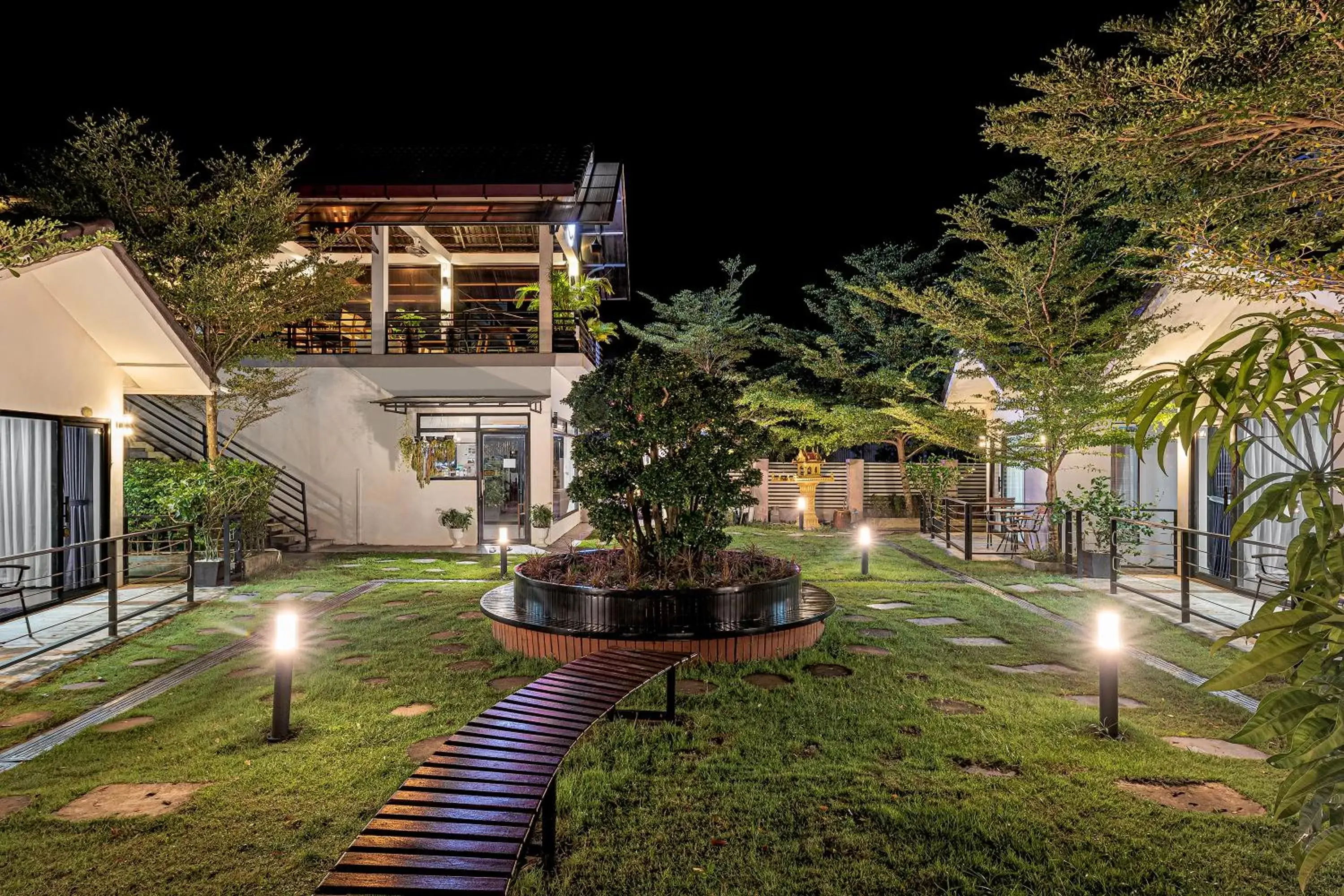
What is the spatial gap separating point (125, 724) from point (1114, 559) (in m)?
10.7

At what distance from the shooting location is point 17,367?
851 centimetres

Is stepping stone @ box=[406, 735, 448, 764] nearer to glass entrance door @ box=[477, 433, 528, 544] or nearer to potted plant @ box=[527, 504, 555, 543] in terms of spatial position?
potted plant @ box=[527, 504, 555, 543]

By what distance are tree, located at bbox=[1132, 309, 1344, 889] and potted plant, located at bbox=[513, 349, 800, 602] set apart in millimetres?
5086

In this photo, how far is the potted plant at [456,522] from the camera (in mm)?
14820

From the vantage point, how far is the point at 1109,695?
5.00m

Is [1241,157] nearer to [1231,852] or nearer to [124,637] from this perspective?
[1231,852]

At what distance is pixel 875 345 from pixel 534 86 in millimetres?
13473

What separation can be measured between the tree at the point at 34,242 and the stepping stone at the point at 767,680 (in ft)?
22.3

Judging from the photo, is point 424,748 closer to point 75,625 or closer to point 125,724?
point 125,724

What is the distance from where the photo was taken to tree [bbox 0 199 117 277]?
6391 mm

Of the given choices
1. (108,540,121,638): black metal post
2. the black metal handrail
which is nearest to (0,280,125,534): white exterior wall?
the black metal handrail

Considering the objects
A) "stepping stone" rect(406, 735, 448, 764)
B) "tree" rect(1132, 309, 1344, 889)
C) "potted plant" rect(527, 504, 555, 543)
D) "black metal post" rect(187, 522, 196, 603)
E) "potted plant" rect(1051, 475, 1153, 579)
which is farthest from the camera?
"potted plant" rect(527, 504, 555, 543)

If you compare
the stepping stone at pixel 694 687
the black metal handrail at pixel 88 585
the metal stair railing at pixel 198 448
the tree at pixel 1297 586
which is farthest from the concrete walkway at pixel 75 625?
the tree at pixel 1297 586

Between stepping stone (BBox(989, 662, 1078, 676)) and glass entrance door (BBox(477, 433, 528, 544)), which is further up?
glass entrance door (BBox(477, 433, 528, 544))
